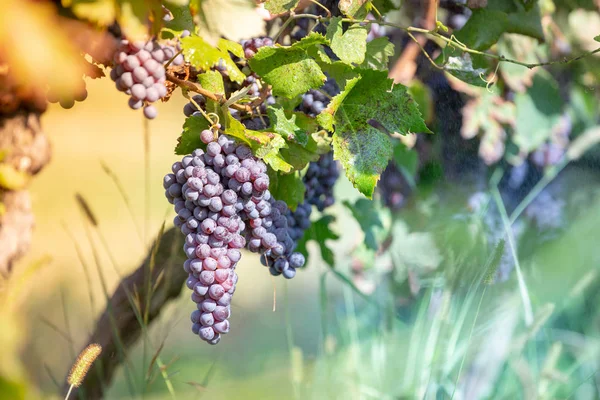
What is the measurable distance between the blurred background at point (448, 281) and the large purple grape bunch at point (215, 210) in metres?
0.28

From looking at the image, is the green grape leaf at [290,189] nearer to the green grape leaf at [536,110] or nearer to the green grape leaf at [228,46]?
the green grape leaf at [228,46]

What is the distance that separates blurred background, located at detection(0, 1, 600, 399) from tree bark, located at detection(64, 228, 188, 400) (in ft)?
0.15

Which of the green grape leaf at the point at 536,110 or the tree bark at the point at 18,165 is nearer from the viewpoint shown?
the tree bark at the point at 18,165

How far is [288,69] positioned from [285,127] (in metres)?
0.06

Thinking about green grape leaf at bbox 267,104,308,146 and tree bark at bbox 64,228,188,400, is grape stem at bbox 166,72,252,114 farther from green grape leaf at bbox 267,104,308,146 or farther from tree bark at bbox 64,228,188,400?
tree bark at bbox 64,228,188,400

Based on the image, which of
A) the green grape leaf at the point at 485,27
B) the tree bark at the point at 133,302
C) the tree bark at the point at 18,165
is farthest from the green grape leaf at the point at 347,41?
the tree bark at the point at 133,302

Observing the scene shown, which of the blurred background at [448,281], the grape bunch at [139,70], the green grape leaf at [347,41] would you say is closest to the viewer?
the grape bunch at [139,70]

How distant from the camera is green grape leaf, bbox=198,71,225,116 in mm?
671

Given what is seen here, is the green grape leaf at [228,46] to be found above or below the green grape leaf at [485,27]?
below

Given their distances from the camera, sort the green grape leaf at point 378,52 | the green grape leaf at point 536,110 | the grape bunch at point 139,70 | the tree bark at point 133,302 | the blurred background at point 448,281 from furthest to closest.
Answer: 1. the green grape leaf at point 536,110
2. the blurred background at point 448,281
3. the tree bark at point 133,302
4. the green grape leaf at point 378,52
5. the grape bunch at point 139,70

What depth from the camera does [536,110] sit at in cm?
150

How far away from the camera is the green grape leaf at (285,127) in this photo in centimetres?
68

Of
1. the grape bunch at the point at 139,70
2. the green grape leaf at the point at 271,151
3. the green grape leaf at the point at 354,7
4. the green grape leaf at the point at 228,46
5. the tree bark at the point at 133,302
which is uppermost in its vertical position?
the green grape leaf at the point at 354,7

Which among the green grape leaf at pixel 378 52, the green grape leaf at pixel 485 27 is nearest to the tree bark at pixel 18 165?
the green grape leaf at pixel 378 52
